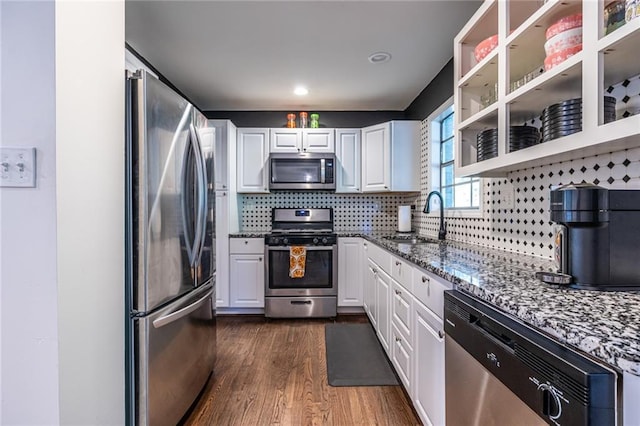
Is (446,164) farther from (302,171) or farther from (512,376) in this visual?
(512,376)

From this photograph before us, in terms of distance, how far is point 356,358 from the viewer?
8.10ft

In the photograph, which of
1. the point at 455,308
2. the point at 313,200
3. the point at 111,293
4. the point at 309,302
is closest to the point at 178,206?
the point at 111,293

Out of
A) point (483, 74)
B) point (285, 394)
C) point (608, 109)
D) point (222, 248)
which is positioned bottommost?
point (285, 394)

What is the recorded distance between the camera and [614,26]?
99cm

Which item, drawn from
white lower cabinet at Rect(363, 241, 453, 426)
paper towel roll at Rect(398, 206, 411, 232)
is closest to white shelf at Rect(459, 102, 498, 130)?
white lower cabinet at Rect(363, 241, 453, 426)

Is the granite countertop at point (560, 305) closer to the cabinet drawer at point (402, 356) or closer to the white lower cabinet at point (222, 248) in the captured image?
the cabinet drawer at point (402, 356)

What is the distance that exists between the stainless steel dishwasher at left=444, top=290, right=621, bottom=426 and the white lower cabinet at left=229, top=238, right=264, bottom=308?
97.3 inches

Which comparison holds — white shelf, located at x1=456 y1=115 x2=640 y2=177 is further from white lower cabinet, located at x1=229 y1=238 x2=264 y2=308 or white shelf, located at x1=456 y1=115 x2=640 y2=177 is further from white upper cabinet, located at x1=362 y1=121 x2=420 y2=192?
white lower cabinet, located at x1=229 y1=238 x2=264 y2=308

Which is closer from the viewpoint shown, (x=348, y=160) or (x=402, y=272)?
(x=402, y=272)

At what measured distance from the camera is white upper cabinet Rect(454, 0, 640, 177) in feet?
3.31

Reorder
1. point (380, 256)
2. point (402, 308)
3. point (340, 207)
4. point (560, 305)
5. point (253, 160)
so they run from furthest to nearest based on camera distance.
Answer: point (340, 207) < point (253, 160) < point (380, 256) < point (402, 308) < point (560, 305)

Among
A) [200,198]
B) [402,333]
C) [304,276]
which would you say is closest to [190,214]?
[200,198]

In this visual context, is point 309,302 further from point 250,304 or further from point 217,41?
point 217,41

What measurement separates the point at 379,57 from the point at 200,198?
1804 mm
